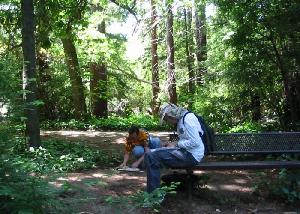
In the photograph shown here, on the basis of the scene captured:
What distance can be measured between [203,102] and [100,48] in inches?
197

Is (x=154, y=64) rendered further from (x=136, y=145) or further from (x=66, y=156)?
(x=136, y=145)

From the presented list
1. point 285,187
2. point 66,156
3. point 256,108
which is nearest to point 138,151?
point 66,156

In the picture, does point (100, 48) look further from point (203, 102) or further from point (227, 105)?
point (227, 105)

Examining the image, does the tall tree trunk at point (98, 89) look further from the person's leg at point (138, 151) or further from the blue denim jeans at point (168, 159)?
the blue denim jeans at point (168, 159)

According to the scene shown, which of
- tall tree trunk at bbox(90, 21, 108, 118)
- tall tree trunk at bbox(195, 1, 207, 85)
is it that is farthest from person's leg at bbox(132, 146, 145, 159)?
tall tree trunk at bbox(195, 1, 207, 85)

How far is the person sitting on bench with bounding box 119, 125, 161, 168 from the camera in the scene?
8.45 m

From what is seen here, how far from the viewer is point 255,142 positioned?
7520 millimetres

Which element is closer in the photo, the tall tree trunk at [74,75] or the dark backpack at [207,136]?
the dark backpack at [207,136]

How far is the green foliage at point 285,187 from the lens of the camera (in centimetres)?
675

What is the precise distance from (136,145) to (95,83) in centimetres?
1318

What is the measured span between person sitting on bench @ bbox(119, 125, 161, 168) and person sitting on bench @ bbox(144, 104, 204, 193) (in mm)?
→ 1970

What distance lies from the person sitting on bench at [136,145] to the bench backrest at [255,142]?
1545 millimetres

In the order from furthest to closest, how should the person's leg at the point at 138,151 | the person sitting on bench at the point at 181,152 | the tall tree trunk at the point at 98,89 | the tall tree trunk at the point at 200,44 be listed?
1. the tall tree trunk at the point at 200,44
2. the tall tree trunk at the point at 98,89
3. the person's leg at the point at 138,151
4. the person sitting on bench at the point at 181,152

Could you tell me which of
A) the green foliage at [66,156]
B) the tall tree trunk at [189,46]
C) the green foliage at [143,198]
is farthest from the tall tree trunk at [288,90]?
the tall tree trunk at [189,46]
